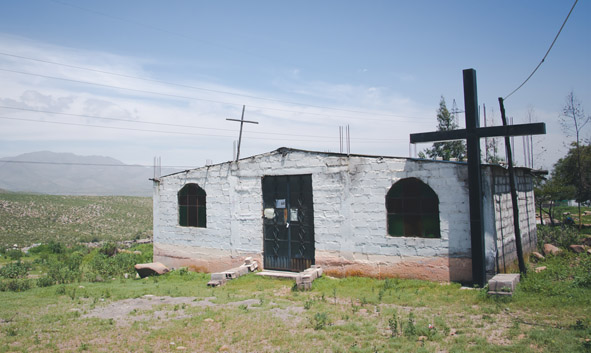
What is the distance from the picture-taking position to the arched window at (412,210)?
1070 cm

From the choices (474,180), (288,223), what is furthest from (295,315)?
(474,180)

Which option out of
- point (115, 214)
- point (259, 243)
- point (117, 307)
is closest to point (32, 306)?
point (117, 307)

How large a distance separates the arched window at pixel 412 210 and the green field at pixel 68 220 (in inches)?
1121

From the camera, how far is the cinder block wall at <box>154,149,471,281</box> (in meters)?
10.4

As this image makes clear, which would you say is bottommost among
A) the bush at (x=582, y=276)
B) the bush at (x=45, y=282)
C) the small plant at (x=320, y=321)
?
the bush at (x=45, y=282)

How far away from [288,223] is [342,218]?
6.14 feet

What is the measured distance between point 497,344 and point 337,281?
18.0ft

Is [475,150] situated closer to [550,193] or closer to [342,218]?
[342,218]

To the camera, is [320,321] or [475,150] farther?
[475,150]

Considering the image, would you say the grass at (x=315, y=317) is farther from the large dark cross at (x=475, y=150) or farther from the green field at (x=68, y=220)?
the green field at (x=68, y=220)

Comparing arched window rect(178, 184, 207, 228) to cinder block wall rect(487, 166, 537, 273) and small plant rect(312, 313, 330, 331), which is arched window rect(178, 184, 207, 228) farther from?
cinder block wall rect(487, 166, 537, 273)

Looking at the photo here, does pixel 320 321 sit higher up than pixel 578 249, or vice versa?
pixel 578 249

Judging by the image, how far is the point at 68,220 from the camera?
1812 inches

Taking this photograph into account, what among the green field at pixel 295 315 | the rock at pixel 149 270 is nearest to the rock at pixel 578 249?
the green field at pixel 295 315
